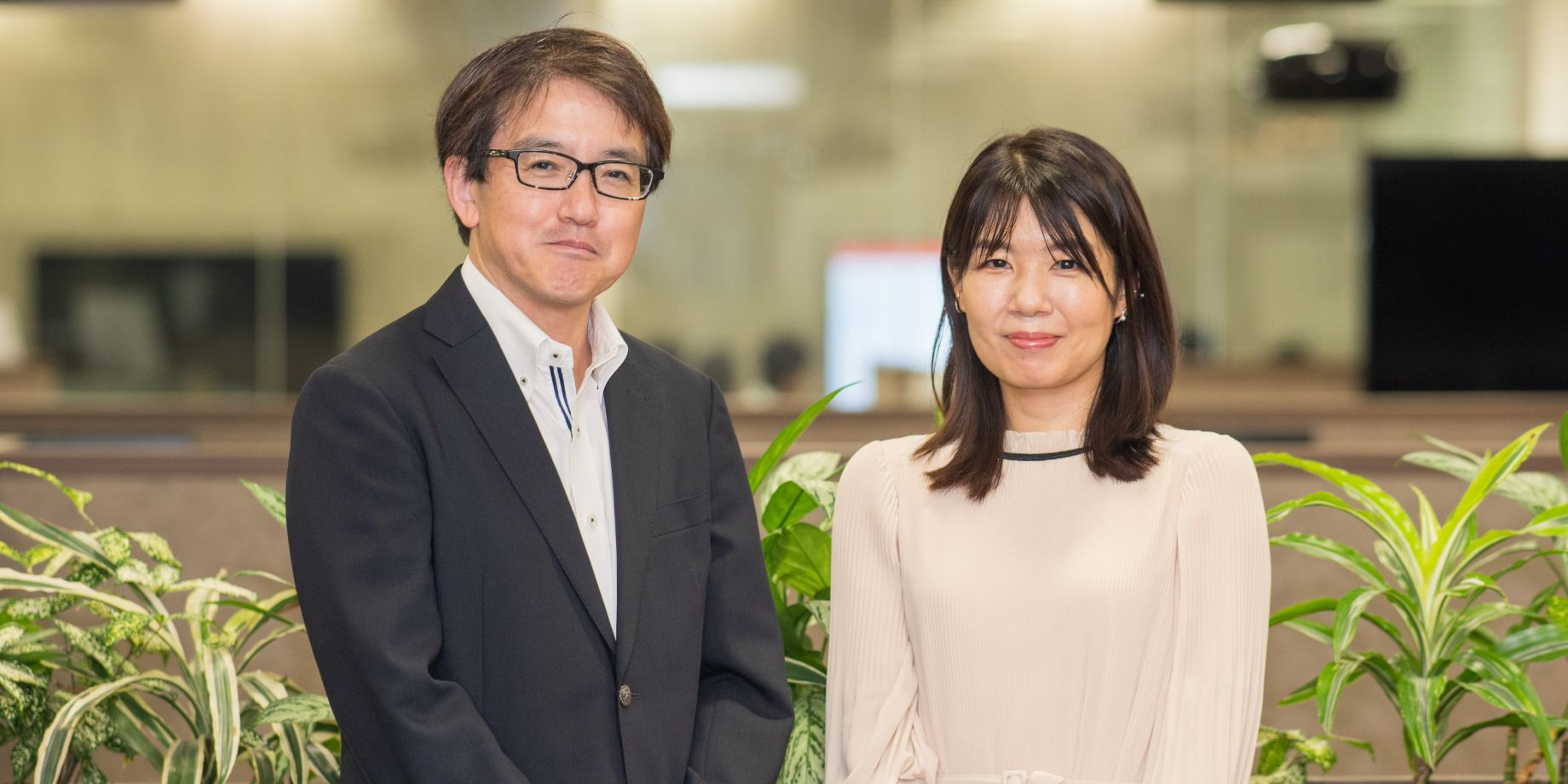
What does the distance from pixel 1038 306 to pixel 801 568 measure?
0.56 metres

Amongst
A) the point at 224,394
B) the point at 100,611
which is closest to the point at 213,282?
the point at 224,394

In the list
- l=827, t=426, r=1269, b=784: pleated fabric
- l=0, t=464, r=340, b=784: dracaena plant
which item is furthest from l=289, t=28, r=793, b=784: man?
l=0, t=464, r=340, b=784: dracaena plant

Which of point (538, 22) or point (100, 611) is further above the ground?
point (538, 22)

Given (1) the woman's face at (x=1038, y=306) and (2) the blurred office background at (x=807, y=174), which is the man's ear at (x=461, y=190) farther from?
(2) the blurred office background at (x=807, y=174)

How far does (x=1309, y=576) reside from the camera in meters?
2.48

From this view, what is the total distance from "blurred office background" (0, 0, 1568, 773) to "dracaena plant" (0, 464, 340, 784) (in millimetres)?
5461

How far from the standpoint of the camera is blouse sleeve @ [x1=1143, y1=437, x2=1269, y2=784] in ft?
4.86

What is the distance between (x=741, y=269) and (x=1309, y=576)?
17.8 ft

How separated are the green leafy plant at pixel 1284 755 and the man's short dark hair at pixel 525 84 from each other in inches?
46.8

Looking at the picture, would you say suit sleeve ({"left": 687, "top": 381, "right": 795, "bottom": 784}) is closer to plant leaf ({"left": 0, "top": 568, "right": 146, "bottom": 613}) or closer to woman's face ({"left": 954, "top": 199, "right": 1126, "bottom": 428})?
woman's face ({"left": 954, "top": 199, "right": 1126, "bottom": 428})

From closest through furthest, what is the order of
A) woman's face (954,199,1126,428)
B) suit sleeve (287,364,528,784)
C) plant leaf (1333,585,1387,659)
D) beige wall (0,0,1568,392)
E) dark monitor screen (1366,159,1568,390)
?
suit sleeve (287,364,528,784)
woman's face (954,199,1126,428)
plant leaf (1333,585,1387,659)
dark monitor screen (1366,159,1568,390)
beige wall (0,0,1568,392)

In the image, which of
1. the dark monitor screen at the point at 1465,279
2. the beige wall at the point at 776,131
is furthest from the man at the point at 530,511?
the dark monitor screen at the point at 1465,279

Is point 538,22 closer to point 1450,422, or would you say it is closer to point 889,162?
point 889,162

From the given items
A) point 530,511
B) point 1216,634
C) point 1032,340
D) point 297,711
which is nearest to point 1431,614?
point 1216,634
